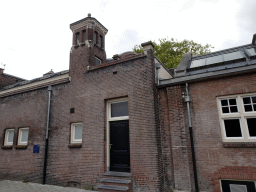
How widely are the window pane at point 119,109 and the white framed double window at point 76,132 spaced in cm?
185

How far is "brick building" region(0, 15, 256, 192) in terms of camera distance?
572 cm

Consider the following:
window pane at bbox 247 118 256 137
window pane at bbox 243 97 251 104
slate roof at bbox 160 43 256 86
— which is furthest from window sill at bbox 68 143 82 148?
window pane at bbox 243 97 251 104

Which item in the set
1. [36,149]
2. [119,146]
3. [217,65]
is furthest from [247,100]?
[36,149]

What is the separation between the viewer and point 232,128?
18.9ft

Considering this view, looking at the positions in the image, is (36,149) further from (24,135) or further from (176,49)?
(176,49)

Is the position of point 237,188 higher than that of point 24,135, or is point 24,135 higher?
point 24,135

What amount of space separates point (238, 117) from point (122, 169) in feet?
15.3

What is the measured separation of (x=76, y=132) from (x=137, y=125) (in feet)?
11.0

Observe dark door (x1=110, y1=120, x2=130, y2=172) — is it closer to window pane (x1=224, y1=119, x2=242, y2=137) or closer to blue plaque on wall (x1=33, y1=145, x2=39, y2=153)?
window pane (x1=224, y1=119, x2=242, y2=137)

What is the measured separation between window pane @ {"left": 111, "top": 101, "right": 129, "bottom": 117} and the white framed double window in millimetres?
1846

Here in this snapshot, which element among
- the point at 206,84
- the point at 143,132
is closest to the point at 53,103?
the point at 143,132

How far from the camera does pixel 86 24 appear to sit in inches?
372

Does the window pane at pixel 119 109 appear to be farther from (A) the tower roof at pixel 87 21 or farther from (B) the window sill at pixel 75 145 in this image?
(A) the tower roof at pixel 87 21

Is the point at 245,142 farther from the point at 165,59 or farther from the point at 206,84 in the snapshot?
the point at 165,59
